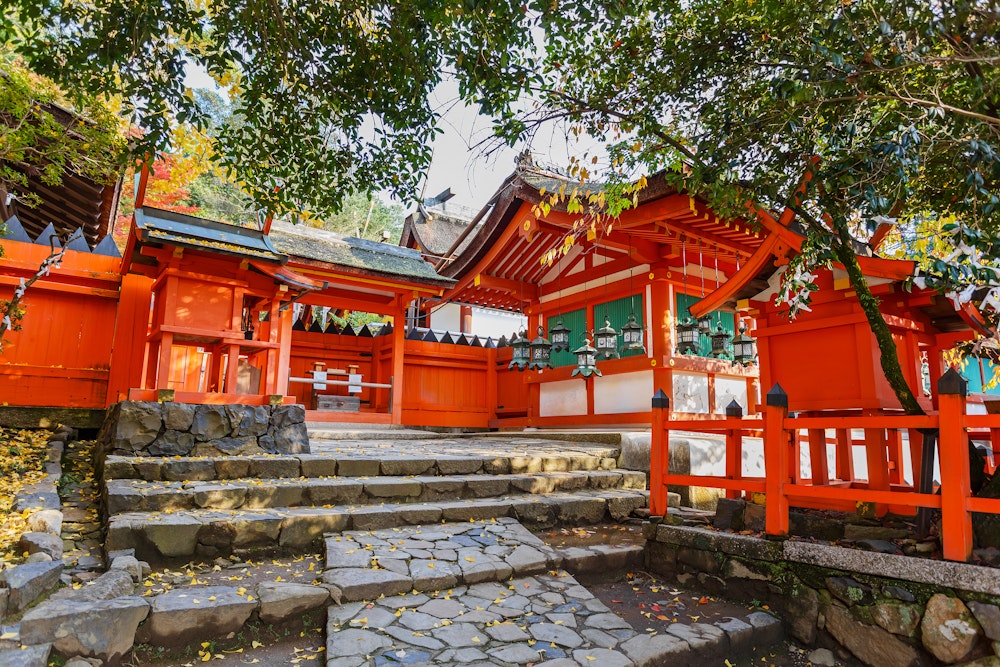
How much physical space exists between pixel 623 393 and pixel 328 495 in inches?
253

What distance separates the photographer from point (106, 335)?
8891 millimetres

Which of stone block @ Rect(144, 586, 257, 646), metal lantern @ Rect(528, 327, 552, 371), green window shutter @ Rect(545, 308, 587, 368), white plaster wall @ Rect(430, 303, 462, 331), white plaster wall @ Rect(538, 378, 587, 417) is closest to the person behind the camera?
stone block @ Rect(144, 586, 257, 646)

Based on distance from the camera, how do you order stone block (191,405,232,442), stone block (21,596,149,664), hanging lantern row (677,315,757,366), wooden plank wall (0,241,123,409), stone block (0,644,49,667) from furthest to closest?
1. hanging lantern row (677,315,757,366)
2. wooden plank wall (0,241,123,409)
3. stone block (191,405,232,442)
4. stone block (21,596,149,664)
5. stone block (0,644,49,667)

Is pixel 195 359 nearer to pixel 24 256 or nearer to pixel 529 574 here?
pixel 24 256

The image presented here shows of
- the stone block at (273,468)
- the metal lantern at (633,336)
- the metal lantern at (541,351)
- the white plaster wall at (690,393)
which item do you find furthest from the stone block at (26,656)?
the white plaster wall at (690,393)

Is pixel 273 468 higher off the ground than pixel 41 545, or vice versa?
pixel 273 468

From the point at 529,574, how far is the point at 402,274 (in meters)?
8.24

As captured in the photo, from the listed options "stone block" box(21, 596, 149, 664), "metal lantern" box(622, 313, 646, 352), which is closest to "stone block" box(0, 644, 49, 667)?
"stone block" box(21, 596, 149, 664)

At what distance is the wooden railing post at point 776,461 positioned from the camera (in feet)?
15.8

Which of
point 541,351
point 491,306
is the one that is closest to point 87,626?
point 541,351

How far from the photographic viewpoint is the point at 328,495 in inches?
232

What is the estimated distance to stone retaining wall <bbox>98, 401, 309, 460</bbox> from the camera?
6367 mm

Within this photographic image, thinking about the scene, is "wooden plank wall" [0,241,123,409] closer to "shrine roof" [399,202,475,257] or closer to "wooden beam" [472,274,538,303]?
"wooden beam" [472,274,538,303]

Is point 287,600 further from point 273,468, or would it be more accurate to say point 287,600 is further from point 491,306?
point 491,306
